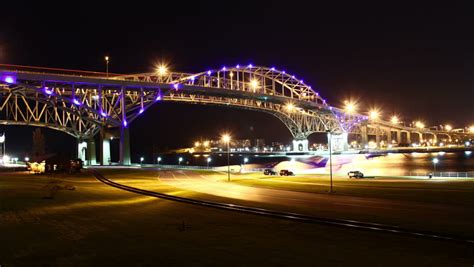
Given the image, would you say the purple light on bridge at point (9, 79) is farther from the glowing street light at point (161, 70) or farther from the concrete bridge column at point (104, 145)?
the glowing street light at point (161, 70)

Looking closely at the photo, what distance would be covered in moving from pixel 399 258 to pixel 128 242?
32.7ft

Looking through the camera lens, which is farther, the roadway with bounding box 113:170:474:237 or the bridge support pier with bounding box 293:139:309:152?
the bridge support pier with bounding box 293:139:309:152

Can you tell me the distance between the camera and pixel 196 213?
2284 centimetres

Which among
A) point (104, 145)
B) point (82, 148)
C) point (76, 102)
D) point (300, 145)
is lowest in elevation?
point (82, 148)

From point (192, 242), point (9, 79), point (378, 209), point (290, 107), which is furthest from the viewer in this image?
point (290, 107)

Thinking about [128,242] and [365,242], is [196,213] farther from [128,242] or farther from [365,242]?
[365,242]

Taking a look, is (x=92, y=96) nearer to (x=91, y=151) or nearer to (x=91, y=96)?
(x=91, y=96)

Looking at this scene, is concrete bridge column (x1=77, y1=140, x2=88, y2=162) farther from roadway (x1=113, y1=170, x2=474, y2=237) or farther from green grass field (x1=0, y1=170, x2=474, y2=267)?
green grass field (x1=0, y1=170, x2=474, y2=267)

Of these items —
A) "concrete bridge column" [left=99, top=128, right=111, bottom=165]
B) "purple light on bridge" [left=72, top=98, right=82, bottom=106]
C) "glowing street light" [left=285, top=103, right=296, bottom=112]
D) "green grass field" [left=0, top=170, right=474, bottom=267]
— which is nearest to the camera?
"green grass field" [left=0, top=170, right=474, bottom=267]

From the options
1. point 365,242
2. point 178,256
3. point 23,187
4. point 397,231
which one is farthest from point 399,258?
point 23,187

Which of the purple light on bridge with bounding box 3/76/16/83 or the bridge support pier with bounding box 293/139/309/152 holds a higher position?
the purple light on bridge with bounding box 3/76/16/83

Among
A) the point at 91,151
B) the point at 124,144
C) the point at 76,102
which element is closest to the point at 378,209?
the point at 76,102

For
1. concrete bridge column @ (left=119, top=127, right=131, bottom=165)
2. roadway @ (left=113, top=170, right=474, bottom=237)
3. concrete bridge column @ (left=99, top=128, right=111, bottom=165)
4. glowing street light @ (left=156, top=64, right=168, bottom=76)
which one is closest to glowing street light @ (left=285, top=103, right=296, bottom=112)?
glowing street light @ (left=156, top=64, right=168, bottom=76)

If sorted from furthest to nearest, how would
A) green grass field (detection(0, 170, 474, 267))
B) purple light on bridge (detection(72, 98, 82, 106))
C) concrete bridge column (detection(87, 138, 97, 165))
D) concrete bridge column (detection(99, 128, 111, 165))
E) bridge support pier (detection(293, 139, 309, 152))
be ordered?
bridge support pier (detection(293, 139, 309, 152))
concrete bridge column (detection(87, 138, 97, 165))
concrete bridge column (detection(99, 128, 111, 165))
purple light on bridge (detection(72, 98, 82, 106))
green grass field (detection(0, 170, 474, 267))
